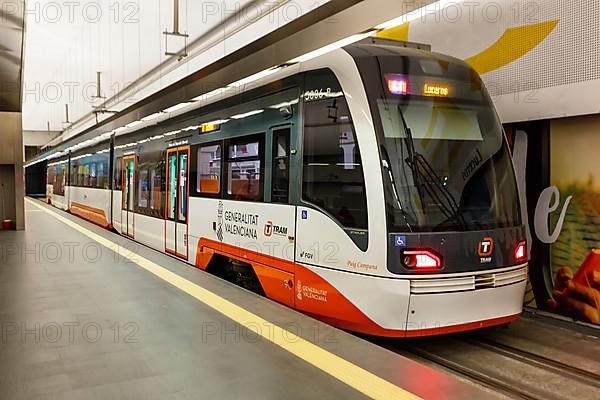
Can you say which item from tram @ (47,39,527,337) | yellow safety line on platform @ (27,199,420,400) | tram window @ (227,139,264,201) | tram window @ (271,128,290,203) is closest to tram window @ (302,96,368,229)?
tram @ (47,39,527,337)

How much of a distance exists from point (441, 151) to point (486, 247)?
95 centimetres

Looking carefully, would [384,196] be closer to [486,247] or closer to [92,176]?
[486,247]

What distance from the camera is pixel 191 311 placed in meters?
4.36

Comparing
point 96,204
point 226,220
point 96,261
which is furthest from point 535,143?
point 96,204

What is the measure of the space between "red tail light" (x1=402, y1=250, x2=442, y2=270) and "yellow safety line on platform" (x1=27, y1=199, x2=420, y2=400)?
1.23 meters

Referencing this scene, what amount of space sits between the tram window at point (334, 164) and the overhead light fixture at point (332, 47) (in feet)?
1.39

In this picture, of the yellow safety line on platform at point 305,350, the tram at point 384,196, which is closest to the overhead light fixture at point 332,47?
the tram at point 384,196

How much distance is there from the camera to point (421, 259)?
4.41 m

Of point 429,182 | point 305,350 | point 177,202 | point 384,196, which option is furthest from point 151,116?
point 305,350

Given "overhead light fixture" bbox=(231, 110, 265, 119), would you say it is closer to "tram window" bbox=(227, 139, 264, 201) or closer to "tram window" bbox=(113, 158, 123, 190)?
"tram window" bbox=(227, 139, 264, 201)

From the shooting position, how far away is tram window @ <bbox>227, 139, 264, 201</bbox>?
19.2 feet

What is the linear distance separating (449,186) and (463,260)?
2.14 ft

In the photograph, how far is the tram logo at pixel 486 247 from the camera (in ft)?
15.3

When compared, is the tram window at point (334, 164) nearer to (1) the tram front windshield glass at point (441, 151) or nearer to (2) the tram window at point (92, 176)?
(1) the tram front windshield glass at point (441, 151)
